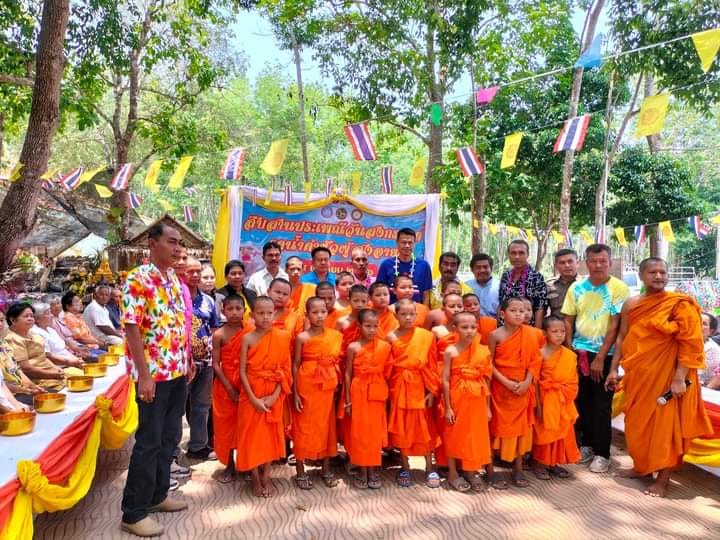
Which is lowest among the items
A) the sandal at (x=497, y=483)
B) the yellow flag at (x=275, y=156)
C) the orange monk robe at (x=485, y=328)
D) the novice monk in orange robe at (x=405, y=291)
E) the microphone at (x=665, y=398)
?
the sandal at (x=497, y=483)

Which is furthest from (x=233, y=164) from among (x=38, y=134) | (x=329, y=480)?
(x=329, y=480)

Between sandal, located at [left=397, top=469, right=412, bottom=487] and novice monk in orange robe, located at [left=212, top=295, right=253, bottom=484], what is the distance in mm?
1251

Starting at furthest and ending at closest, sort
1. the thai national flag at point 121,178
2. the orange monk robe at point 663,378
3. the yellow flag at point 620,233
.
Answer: the yellow flag at point 620,233 < the thai national flag at point 121,178 < the orange monk robe at point 663,378

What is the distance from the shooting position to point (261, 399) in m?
3.61

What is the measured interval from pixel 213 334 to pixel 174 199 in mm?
32429

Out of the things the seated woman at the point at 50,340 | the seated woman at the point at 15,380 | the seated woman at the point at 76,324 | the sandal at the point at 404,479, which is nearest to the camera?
the seated woman at the point at 15,380

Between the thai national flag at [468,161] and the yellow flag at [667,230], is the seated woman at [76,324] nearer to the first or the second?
the thai national flag at [468,161]

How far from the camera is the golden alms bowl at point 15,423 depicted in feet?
9.21

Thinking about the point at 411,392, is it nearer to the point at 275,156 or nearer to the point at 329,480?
the point at 329,480

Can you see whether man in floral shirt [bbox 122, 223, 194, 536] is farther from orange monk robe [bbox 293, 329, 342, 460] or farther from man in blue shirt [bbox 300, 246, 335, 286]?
man in blue shirt [bbox 300, 246, 335, 286]

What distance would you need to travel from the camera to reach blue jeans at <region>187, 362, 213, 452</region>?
419 cm

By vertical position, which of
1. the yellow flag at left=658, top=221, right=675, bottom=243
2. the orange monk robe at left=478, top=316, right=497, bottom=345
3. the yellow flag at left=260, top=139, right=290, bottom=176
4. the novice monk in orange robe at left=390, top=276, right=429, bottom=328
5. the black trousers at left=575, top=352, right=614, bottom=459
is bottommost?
the black trousers at left=575, top=352, right=614, bottom=459

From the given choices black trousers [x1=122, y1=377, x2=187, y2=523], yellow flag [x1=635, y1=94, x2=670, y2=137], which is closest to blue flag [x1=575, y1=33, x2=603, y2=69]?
yellow flag [x1=635, y1=94, x2=670, y2=137]

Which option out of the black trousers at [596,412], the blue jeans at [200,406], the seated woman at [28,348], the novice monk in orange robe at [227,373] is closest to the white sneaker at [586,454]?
the black trousers at [596,412]
